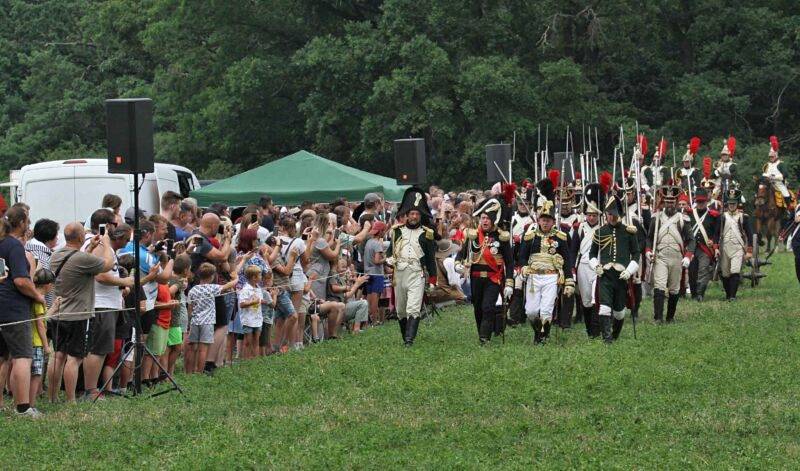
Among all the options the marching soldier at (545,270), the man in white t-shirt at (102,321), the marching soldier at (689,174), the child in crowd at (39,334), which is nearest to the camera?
the child in crowd at (39,334)

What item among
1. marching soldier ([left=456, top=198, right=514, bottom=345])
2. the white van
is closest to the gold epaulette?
marching soldier ([left=456, top=198, right=514, bottom=345])

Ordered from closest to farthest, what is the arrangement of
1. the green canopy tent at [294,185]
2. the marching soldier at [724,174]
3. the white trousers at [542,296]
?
the white trousers at [542,296] → the marching soldier at [724,174] → the green canopy tent at [294,185]

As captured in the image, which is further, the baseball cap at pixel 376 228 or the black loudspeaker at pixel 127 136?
the baseball cap at pixel 376 228

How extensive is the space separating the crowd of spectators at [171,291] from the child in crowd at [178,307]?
13 millimetres

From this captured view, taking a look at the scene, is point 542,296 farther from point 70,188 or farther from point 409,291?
point 70,188

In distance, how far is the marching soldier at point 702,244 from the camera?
80.8ft

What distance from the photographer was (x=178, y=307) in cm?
1559

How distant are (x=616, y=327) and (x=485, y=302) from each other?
1.60 metres

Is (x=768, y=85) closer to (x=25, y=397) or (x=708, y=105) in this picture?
(x=708, y=105)

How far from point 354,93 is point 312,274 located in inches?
1032

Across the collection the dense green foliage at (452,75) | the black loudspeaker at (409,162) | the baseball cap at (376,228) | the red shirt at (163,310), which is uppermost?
the dense green foliage at (452,75)

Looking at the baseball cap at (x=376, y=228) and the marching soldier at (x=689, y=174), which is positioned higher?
the marching soldier at (x=689, y=174)

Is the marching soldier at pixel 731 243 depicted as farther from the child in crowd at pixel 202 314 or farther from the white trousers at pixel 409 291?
the child in crowd at pixel 202 314

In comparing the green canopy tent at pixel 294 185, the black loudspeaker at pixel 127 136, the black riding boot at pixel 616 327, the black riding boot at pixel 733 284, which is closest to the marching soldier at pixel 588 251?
the black riding boot at pixel 616 327
